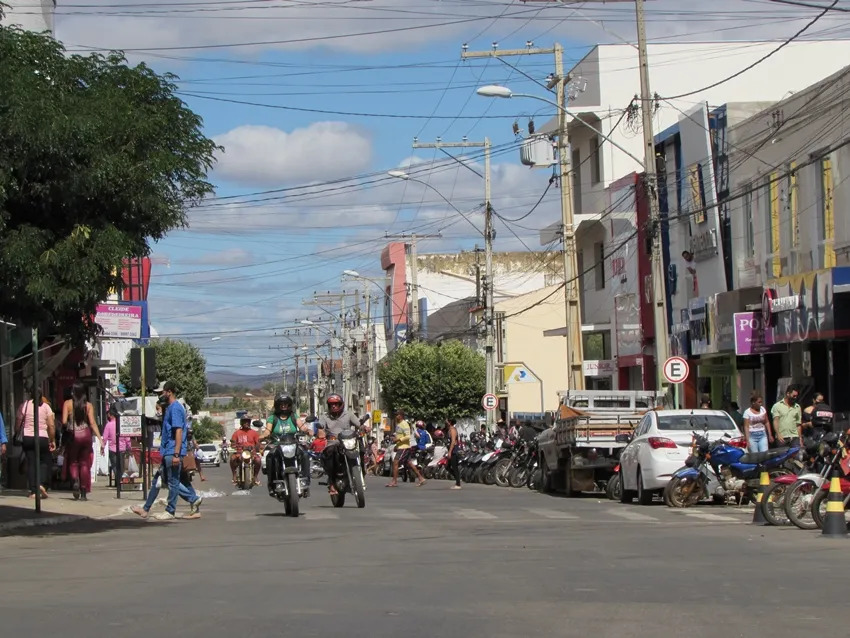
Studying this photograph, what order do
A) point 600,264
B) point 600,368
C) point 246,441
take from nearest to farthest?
1. point 246,441
2. point 600,368
3. point 600,264

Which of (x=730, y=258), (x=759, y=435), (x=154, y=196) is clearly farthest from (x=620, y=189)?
(x=154, y=196)

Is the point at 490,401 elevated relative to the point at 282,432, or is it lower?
elevated

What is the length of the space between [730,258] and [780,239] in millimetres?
4112

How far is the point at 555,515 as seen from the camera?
64.4 feet

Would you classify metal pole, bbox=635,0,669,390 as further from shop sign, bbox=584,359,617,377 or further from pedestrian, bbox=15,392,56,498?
shop sign, bbox=584,359,617,377

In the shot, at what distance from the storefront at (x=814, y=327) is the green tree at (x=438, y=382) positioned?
3655 cm

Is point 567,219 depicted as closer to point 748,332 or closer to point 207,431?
point 748,332

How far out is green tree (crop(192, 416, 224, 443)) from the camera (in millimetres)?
124438

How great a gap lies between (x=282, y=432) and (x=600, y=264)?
32553 millimetres

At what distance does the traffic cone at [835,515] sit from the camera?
14461 millimetres

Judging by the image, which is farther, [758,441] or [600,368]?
[600,368]

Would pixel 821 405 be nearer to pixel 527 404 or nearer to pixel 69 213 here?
pixel 69 213

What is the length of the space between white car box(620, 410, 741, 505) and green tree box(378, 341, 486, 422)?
45053mm

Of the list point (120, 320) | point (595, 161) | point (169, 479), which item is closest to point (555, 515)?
point (169, 479)
